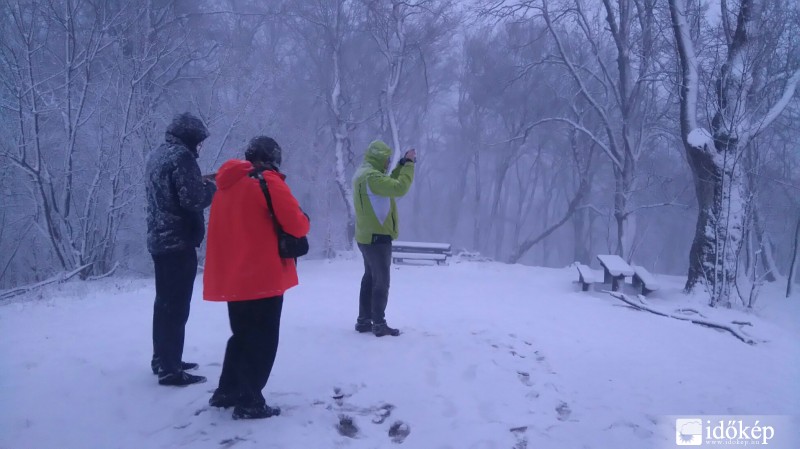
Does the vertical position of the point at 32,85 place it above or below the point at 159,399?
above

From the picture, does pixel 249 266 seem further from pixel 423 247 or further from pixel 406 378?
pixel 423 247

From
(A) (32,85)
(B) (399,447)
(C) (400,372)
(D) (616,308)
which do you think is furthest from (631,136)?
(A) (32,85)

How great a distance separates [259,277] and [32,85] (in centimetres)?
803

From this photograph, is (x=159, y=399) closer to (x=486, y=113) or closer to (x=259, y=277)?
(x=259, y=277)

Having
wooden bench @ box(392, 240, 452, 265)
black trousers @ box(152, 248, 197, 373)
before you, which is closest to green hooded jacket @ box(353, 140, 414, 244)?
black trousers @ box(152, 248, 197, 373)

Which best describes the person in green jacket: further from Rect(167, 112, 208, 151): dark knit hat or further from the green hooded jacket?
Rect(167, 112, 208, 151): dark knit hat

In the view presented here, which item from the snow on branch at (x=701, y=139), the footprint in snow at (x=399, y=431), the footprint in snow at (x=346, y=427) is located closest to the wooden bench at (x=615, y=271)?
the snow on branch at (x=701, y=139)

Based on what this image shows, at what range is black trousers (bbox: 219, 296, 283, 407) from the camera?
278cm

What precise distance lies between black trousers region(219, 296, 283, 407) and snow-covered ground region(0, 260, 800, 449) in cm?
23

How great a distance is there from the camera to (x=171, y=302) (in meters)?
3.21

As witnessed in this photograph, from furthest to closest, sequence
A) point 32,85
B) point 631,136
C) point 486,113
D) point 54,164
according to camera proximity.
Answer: point 486,113 → point 631,136 → point 54,164 → point 32,85

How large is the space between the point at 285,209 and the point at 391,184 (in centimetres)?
154

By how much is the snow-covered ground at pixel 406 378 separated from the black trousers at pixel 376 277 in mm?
316

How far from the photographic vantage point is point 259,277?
2.71m
